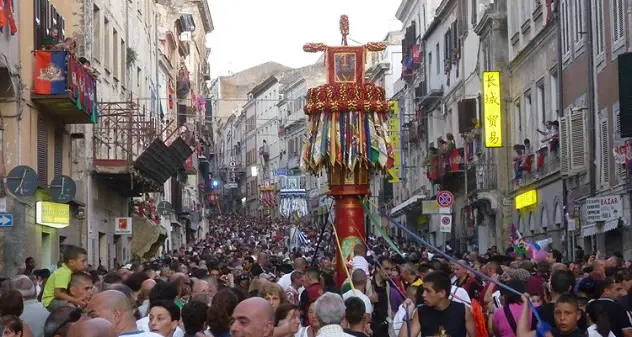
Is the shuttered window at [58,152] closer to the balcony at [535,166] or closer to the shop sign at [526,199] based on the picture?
the balcony at [535,166]

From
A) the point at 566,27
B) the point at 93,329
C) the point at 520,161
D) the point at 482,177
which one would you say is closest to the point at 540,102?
the point at 520,161

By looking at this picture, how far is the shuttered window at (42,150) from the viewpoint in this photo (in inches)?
1121

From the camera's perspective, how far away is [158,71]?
188 ft

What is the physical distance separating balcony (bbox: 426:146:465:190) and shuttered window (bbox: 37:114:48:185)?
69.2ft

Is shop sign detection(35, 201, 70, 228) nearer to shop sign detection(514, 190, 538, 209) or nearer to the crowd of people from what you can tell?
the crowd of people

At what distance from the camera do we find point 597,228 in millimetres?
28797

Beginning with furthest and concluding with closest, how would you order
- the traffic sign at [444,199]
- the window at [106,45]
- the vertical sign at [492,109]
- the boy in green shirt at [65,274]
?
the vertical sign at [492,109], the window at [106,45], the traffic sign at [444,199], the boy in green shirt at [65,274]

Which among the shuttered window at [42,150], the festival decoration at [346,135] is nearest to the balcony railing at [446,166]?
the shuttered window at [42,150]

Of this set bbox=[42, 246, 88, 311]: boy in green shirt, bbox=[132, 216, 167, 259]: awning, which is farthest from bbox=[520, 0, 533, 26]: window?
bbox=[42, 246, 88, 311]: boy in green shirt

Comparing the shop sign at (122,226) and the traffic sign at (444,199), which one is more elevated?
the traffic sign at (444,199)

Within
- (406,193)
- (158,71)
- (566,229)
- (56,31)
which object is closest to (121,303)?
(56,31)

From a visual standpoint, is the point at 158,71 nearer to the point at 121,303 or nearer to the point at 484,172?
the point at 484,172

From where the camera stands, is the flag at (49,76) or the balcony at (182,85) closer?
the flag at (49,76)

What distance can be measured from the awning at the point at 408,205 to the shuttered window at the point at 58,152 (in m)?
29.1
